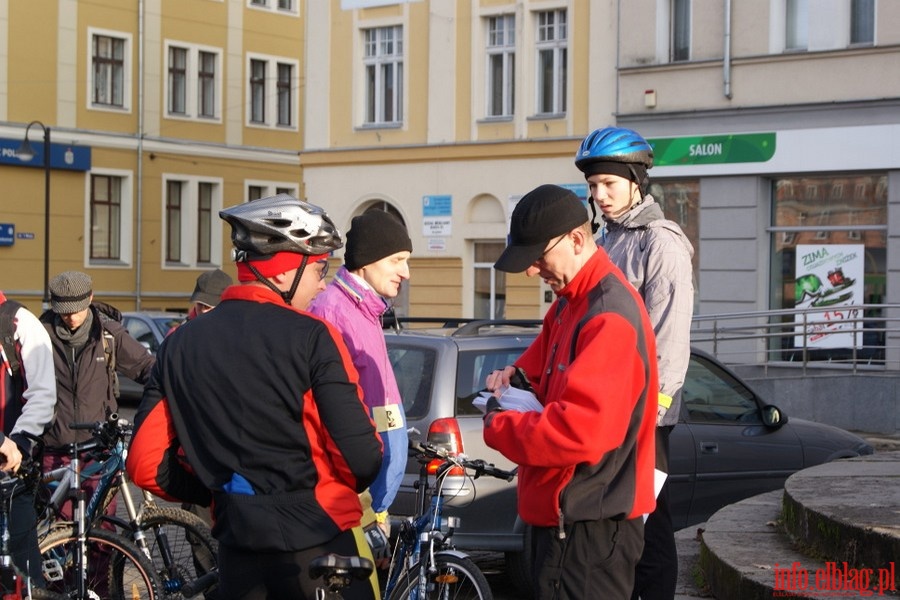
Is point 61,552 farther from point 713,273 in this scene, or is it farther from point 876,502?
point 713,273

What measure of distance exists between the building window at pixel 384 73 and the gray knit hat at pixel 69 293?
2259 centimetres

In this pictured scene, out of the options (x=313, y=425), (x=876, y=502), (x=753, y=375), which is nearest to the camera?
(x=313, y=425)

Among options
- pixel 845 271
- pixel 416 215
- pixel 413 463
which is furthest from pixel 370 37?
pixel 413 463

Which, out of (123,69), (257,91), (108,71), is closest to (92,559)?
(108,71)

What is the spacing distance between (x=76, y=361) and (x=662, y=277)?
4282 mm

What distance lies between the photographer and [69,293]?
8.20 m

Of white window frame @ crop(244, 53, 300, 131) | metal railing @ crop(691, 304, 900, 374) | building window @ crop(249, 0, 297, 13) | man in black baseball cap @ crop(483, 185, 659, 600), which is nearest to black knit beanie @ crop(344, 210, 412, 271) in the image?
man in black baseball cap @ crop(483, 185, 659, 600)

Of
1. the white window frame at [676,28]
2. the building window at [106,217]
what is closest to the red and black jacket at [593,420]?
the white window frame at [676,28]

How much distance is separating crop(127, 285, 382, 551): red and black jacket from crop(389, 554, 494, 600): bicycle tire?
1.83 meters

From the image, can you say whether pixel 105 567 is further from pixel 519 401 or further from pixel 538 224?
pixel 538 224

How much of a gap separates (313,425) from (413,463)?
14.4 feet

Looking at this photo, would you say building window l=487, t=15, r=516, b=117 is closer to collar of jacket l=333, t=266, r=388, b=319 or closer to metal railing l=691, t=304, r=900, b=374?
metal railing l=691, t=304, r=900, b=374

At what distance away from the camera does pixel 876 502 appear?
23.0ft

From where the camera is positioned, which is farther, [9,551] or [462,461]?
[9,551]
